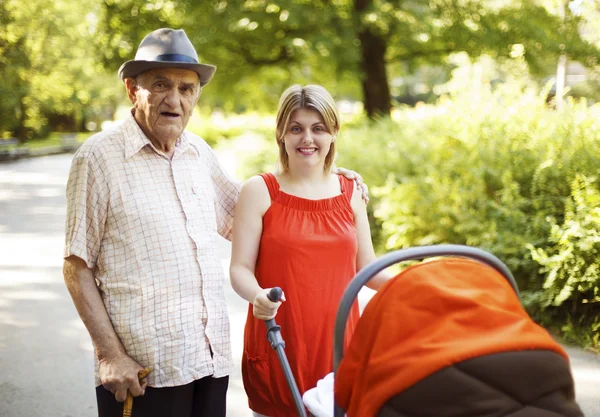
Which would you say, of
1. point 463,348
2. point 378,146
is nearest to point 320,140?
point 463,348

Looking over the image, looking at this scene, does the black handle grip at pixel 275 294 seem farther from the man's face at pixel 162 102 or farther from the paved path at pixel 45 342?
the paved path at pixel 45 342

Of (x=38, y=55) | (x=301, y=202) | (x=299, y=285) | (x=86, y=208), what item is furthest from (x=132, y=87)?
(x=38, y=55)

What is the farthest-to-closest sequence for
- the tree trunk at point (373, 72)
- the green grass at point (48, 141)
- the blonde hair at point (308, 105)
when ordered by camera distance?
the green grass at point (48, 141) → the tree trunk at point (373, 72) → the blonde hair at point (308, 105)

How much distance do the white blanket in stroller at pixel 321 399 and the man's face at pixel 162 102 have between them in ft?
3.64

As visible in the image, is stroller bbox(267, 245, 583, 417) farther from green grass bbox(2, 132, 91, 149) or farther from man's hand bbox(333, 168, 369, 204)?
green grass bbox(2, 132, 91, 149)

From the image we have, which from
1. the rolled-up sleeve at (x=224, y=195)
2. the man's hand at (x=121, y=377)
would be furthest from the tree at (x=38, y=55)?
the man's hand at (x=121, y=377)

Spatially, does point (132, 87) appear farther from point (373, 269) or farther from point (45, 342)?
point (45, 342)

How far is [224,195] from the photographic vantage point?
3.05m

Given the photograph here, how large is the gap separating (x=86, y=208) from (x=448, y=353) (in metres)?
1.41

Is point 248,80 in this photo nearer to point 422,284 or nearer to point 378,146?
point 378,146

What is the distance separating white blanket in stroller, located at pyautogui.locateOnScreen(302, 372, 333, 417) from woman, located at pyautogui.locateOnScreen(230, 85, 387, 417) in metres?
0.41

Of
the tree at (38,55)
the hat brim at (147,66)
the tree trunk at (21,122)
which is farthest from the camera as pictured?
the tree trunk at (21,122)

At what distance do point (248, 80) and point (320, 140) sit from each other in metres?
15.8

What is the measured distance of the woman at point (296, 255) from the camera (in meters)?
2.71
